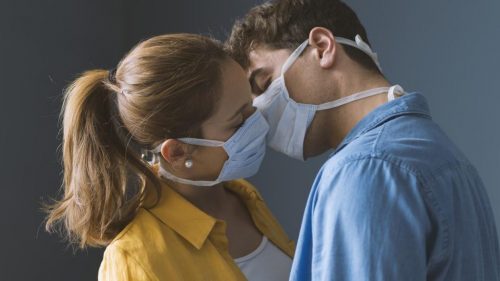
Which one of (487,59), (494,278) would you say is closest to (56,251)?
(487,59)

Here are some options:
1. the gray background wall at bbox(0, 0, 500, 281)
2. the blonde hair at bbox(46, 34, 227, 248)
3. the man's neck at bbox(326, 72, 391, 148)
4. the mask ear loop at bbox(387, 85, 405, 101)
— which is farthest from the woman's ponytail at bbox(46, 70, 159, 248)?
the gray background wall at bbox(0, 0, 500, 281)

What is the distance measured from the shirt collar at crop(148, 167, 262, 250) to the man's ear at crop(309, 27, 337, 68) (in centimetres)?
36

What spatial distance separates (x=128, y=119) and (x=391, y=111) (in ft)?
1.60

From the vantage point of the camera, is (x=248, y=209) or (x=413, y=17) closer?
(x=248, y=209)

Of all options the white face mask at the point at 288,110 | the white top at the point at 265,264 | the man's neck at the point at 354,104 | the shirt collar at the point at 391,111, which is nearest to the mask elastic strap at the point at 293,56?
the white face mask at the point at 288,110

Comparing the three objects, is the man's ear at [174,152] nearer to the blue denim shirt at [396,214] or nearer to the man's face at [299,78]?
the man's face at [299,78]

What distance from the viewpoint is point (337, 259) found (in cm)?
94

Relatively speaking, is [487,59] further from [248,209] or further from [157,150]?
[157,150]

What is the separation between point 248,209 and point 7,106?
1.13m

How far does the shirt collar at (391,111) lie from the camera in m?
1.06

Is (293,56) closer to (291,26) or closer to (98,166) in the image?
(291,26)

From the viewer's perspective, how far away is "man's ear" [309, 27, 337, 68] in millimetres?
1224

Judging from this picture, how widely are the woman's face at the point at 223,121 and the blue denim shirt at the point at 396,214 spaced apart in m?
0.31

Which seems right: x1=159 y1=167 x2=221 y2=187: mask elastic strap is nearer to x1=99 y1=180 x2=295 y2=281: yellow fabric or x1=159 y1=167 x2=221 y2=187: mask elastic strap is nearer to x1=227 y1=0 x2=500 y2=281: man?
x1=99 y1=180 x2=295 y2=281: yellow fabric
